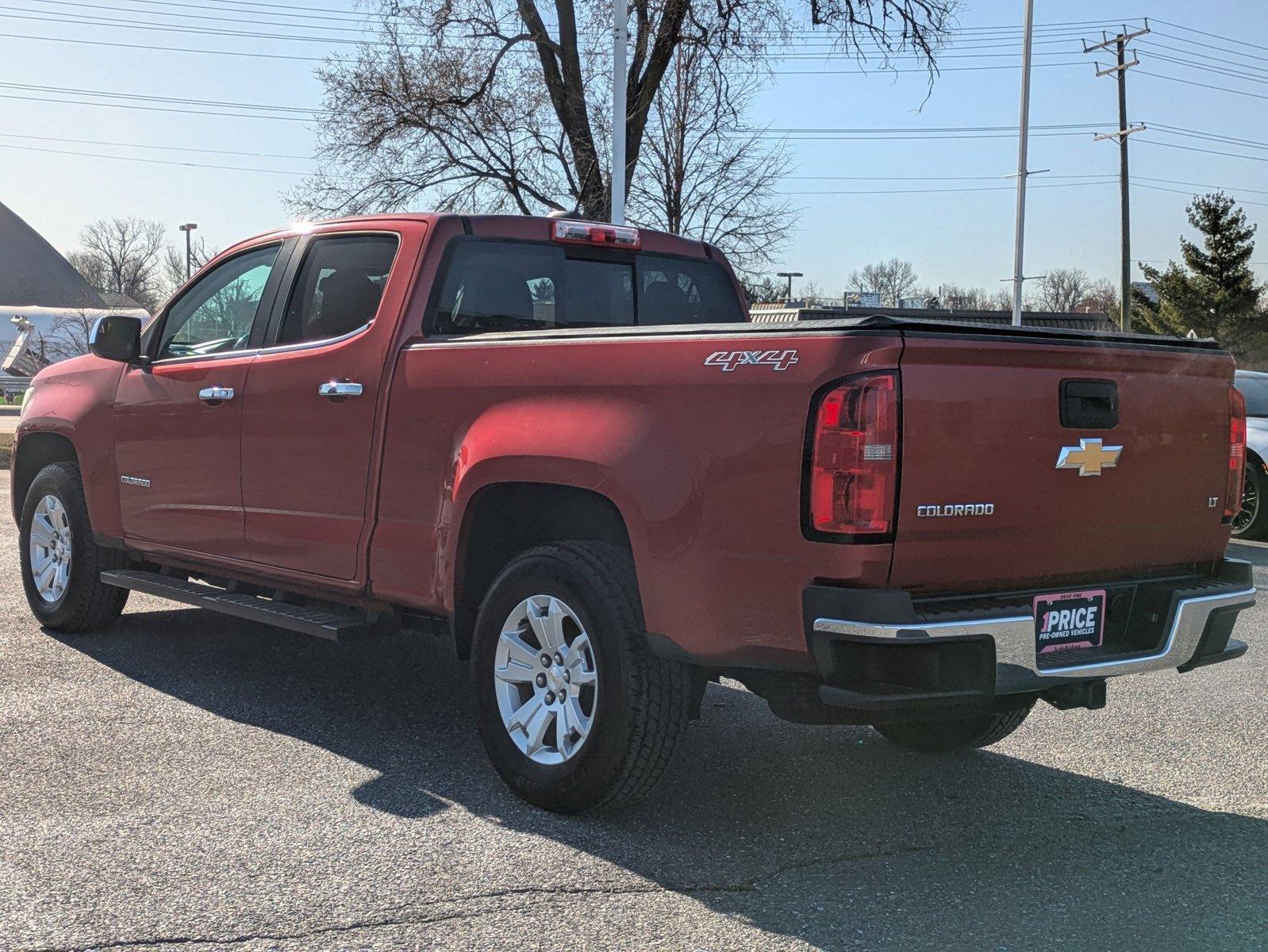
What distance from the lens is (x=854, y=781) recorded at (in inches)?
183

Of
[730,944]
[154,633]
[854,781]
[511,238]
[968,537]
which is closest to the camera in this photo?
[730,944]

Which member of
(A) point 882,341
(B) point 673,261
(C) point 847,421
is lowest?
(C) point 847,421

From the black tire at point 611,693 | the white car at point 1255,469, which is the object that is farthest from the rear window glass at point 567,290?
the white car at point 1255,469

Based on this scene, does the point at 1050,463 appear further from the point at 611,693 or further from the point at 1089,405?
the point at 611,693

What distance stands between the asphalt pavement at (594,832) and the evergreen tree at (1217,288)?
180 ft

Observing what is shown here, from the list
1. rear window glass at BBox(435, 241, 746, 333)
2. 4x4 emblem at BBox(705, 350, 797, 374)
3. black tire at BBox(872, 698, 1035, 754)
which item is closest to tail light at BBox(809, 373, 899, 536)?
4x4 emblem at BBox(705, 350, 797, 374)

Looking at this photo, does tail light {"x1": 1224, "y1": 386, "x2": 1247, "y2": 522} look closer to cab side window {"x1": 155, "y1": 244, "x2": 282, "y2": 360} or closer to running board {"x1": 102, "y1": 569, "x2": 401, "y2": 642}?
running board {"x1": 102, "y1": 569, "x2": 401, "y2": 642}

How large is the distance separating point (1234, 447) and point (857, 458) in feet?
5.55

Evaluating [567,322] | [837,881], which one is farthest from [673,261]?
[837,881]

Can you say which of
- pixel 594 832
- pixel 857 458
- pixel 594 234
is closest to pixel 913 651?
pixel 857 458

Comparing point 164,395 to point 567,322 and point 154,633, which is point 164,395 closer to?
point 154,633

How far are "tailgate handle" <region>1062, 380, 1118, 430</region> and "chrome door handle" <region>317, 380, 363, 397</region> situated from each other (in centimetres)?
257

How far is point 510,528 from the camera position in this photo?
4570mm

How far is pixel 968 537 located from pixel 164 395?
158 inches
